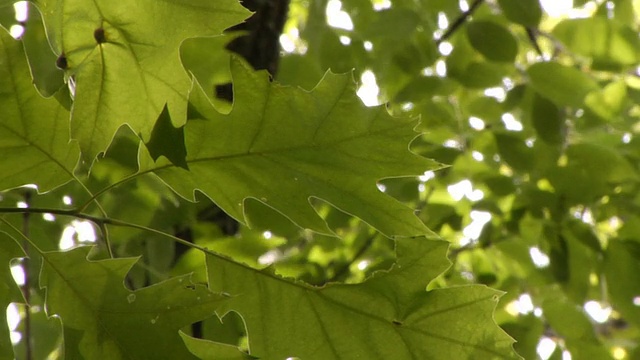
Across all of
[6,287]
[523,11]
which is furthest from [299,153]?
[523,11]

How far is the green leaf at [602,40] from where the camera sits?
141 centimetres

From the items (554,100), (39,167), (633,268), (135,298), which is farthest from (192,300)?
(633,268)

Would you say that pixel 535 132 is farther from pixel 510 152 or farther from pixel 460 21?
pixel 460 21

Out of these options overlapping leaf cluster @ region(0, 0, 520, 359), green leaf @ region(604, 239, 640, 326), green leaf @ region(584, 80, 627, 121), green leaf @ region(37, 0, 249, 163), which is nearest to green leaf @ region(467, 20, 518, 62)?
green leaf @ region(584, 80, 627, 121)

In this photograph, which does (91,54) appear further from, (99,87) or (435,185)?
(435,185)

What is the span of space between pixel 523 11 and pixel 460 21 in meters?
0.16

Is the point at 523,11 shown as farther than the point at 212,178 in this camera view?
Yes

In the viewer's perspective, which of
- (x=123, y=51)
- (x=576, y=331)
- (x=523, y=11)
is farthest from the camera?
(x=576, y=331)

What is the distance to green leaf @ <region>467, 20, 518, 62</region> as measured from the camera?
55.9 inches

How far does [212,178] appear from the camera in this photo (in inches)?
28.4

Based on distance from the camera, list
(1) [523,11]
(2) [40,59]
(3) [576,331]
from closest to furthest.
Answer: (2) [40,59], (1) [523,11], (3) [576,331]

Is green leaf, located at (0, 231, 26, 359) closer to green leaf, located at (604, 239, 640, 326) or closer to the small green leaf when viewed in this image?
the small green leaf

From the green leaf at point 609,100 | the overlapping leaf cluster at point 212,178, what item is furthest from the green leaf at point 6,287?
the green leaf at point 609,100

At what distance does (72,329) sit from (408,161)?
1.12 feet
